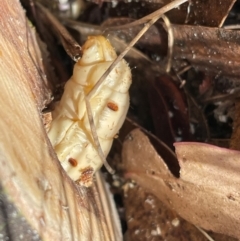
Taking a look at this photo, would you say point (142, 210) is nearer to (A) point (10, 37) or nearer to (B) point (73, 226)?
(B) point (73, 226)

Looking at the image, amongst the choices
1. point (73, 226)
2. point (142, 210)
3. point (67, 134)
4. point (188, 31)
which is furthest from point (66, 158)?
point (188, 31)

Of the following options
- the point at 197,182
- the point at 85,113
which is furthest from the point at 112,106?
the point at 197,182

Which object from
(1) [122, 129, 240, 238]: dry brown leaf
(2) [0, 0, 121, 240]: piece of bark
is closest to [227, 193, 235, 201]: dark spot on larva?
(1) [122, 129, 240, 238]: dry brown leaf

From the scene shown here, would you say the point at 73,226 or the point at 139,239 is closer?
the point at 73,226

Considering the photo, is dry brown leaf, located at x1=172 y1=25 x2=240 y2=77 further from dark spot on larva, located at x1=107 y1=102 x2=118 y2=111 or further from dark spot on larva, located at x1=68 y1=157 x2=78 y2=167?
dark spot on larva, located at x1=68 y1=157 x2=78 y2=167

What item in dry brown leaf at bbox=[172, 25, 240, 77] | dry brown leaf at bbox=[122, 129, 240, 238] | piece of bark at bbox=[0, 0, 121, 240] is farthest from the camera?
dry brown leaf at bbox=[172, 25, 240, 77]

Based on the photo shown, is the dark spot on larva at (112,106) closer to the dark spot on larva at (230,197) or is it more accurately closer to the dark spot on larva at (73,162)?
the dark spot on larva at (73,162)
